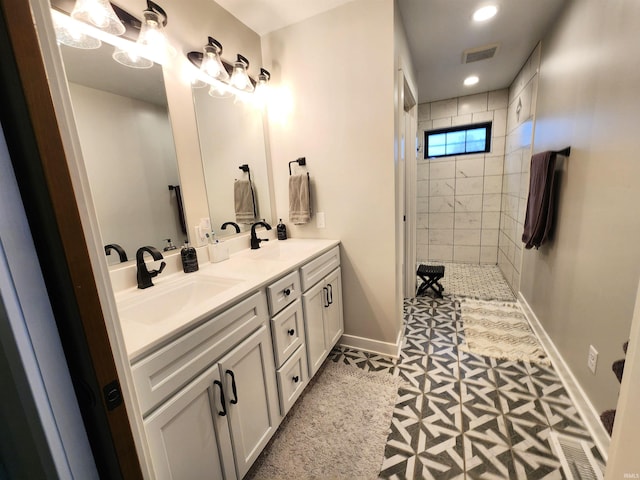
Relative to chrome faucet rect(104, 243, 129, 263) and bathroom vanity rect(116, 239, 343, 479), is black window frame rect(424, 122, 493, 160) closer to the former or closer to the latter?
bathroom vanity rect(116, 239, 343, 479)

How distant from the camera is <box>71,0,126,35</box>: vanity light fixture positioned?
45.1 inches

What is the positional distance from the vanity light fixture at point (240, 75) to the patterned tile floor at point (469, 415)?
2147 mm

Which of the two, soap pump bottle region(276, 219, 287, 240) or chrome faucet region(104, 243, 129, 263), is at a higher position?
chrome faucet region(104, 243, 129, 263)

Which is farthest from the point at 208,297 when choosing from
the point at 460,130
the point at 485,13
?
the point at 460,130

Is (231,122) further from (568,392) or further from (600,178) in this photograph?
(568,392)

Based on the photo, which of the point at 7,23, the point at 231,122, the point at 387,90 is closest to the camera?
the point at 7,23

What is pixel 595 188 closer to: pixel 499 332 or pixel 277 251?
pixel 499 332

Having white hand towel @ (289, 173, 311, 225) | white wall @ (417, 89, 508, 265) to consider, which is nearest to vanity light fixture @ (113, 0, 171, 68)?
white hand towel @ (289, 173, 311, 225)

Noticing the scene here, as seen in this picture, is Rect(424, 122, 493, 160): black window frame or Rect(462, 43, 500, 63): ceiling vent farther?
Rect(424, 122, 493, 160): black window frame

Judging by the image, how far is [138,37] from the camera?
1.36 m

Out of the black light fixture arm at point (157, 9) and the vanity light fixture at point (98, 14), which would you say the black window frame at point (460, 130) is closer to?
the black light fixture arm at point (157, 9)

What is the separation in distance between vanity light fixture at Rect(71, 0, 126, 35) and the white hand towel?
→ 1.25 metres

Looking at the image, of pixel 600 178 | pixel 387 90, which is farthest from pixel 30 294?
pixel 600 178

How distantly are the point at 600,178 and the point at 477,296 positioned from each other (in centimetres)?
197
